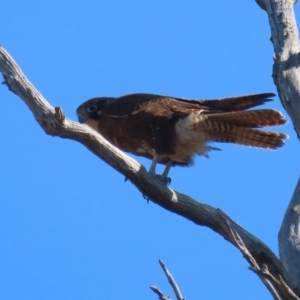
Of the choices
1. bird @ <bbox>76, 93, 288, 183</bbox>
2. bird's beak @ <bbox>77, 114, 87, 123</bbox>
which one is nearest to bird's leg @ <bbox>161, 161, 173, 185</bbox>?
bird @ <bbox>76, 93, 288, 183</bbox>

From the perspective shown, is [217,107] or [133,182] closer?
[133,182]

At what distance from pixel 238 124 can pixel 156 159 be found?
31.5 inches

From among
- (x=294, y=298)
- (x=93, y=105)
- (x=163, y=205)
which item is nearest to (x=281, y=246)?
(x=163, y=205)

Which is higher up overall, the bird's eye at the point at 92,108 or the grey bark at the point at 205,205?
the bird's eye at the point at 92,108

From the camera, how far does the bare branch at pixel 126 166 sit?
163 inches

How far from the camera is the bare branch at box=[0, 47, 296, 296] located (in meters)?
4.15

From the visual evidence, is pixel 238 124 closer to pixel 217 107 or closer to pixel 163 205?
pixel 217 107

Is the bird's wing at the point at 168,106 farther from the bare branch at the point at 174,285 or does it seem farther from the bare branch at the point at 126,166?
the bare branch at the point at 174,285

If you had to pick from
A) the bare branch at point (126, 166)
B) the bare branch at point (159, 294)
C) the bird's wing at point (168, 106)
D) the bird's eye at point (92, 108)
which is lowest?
the bare branch at point (159, 294)

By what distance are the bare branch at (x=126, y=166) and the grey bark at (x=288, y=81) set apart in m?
0.13

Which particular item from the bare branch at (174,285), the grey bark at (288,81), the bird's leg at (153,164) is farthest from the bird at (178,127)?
the bare branch at (174,285)

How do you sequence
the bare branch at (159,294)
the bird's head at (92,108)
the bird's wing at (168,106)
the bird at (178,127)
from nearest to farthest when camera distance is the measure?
the bare branch at (159,294), the bird at (178,127), the bird's wing at (168,106), the bird's head at (92,108)

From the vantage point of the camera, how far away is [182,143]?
6.45 meters

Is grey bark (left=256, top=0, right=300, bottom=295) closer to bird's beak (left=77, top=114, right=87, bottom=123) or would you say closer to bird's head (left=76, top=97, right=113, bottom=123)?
bird's head (left=76, top=97, right=113, bottom=123)
